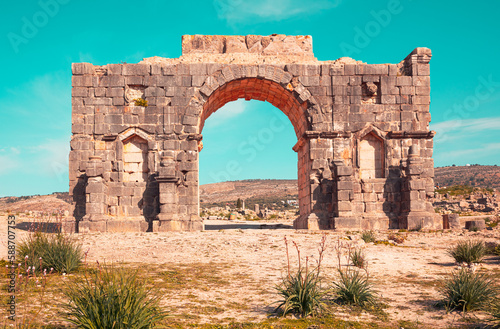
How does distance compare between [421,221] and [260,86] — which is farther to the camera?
[260,86]

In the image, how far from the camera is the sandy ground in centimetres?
607

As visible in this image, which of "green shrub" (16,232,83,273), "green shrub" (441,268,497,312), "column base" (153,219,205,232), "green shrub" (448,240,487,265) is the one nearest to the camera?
"green shrub" (441,268,497,312)

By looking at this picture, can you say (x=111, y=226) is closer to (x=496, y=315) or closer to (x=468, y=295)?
(x=468, y=295)

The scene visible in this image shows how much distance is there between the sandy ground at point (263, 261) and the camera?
239 inches

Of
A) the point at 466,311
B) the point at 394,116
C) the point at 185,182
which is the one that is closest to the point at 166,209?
the point at 185,182

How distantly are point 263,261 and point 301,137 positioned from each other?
8081mm

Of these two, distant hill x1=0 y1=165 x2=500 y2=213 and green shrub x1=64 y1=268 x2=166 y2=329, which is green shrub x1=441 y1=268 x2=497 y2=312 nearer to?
green shrub x1=64 y1=268 x2=166 y2=329

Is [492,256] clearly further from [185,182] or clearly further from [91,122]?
[91,122]

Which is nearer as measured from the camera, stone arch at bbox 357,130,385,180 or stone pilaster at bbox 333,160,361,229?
stone pilaster at bbox 333,160,361,229

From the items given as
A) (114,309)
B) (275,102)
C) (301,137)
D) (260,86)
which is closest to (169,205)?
(301,137)

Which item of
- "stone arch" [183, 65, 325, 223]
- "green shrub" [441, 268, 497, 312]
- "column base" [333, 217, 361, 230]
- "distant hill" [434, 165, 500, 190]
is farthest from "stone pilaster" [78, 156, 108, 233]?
"distant hill" [434, 165, 500, 190]

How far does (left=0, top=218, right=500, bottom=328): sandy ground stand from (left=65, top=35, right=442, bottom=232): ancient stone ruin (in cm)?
165

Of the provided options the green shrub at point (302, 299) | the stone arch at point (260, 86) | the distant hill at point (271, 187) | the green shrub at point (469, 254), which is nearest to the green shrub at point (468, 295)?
the green shrub at point (302, 299)

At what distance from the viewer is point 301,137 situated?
17031 mm
